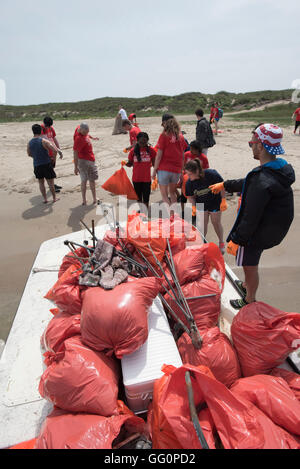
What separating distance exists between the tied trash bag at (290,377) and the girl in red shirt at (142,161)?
3299mm

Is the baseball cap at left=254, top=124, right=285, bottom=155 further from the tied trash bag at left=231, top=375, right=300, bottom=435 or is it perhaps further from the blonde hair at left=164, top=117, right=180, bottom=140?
the blonde hair at left=164, top=117, right=180, bottom=140

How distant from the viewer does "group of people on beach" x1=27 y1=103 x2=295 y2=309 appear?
1928 millimetres

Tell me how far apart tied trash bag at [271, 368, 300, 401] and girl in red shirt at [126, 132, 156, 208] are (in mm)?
3299

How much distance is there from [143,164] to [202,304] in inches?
109

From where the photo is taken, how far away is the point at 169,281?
2219mm

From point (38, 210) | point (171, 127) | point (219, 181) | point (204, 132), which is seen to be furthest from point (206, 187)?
point (38, 210)

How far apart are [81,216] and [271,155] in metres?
3.73

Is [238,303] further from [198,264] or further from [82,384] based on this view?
[82,384]

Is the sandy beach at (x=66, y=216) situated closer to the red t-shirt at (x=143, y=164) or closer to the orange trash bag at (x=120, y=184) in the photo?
the orange trash bag at (x=120, y=184)

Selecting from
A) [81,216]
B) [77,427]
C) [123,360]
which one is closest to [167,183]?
[81,216]

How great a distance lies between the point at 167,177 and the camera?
431 centimetres

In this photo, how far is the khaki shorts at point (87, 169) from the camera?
16.4ft

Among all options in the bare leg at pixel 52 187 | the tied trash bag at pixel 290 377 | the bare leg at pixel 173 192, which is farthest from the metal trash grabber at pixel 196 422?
the bare leg at pixel 52 187
